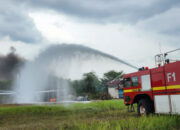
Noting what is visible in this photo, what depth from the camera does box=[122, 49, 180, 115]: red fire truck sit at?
8.51m

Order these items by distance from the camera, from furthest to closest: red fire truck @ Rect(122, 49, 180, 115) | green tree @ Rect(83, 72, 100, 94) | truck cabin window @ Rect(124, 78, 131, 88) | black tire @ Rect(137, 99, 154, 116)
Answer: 1. green tree @ Rect(83, 72, 100, 94)
2. truck cabin window @ Rect(124, 78, 131, 88)
3. black tire @ Rect(137, 99, 154, 116)
4. red fire truck @ Rect(122, 49, 180, 115)

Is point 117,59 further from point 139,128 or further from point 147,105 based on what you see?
point 139,128

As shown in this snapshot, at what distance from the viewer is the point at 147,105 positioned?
10.0 meters

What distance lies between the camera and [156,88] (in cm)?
953

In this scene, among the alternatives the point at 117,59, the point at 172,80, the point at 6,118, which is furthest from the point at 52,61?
the point at 172,80

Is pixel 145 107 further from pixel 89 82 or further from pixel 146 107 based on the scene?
pixel 89 82

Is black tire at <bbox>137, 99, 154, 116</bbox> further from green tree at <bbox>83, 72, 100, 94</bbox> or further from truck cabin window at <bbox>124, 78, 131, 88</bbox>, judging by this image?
green tree at <bbox>83, 72, 100, 94</bbox>

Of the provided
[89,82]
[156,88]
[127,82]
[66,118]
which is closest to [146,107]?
[156,88]

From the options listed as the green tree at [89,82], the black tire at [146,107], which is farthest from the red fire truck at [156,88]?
the green tree at [89,82]

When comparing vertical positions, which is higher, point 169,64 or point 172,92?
point 169,64

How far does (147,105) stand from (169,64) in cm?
263

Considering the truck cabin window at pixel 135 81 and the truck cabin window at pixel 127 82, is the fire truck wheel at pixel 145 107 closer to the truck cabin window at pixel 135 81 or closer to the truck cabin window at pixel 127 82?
the truck cabin window at pixel 135 81

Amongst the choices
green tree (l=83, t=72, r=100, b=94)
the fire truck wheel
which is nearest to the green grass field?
the fire truck wheel

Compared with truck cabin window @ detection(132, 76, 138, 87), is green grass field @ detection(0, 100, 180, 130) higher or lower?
lower
